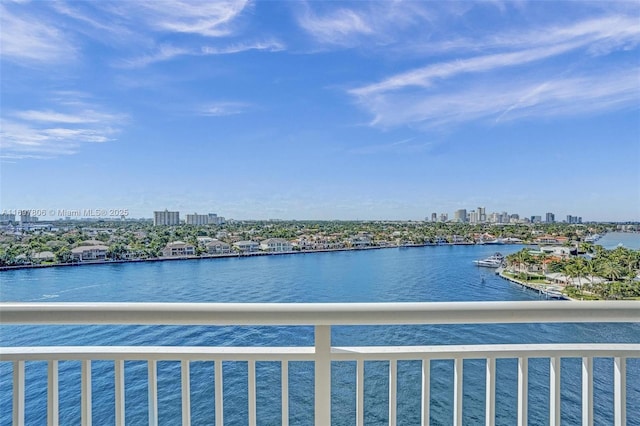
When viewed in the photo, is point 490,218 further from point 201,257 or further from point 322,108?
point 201,257

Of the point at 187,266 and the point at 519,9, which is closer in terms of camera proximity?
the point at 519,9

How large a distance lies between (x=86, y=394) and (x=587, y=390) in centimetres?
147

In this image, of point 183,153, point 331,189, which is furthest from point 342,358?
point 331,189

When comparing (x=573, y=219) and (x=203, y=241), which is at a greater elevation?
(x=573, y=219)

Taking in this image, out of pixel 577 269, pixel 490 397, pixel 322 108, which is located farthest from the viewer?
pixel 322 108

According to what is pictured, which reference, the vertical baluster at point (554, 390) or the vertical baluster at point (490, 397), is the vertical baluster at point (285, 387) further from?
the vertical baluster at point (554, 390)

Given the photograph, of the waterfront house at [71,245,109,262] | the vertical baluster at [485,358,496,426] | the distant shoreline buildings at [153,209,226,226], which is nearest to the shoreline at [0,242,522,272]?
the waterfront house at [71,245,109,262]

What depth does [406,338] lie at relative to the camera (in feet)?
6.79

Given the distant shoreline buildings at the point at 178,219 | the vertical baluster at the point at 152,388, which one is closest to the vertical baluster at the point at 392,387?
the vertical baluster at the point at 152,388

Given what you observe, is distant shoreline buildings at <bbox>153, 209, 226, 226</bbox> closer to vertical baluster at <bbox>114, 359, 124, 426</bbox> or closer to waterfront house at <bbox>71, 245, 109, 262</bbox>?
waterfront house at <bbox>71, 245, 109, 262</bbox>

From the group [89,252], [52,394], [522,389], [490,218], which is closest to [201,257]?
[89,252]

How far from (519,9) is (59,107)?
3.59m

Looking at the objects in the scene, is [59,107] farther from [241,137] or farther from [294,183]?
[294,183]

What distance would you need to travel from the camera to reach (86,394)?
3.22ft
